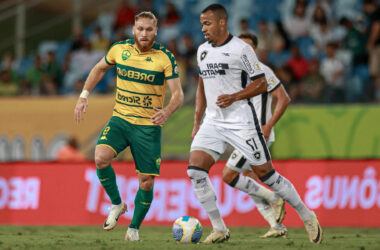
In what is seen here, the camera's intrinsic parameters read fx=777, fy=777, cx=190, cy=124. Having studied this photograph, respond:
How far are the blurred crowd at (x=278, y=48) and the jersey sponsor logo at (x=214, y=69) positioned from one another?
5.10 meters

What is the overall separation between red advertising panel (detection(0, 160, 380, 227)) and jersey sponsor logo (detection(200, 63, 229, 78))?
4.88 meters

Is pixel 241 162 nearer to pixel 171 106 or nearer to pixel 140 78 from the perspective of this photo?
pixel 171 106

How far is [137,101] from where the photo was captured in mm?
8789

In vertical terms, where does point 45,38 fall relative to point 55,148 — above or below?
above

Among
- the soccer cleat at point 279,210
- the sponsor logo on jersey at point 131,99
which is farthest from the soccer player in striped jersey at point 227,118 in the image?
the soccer cleat at point 279,210

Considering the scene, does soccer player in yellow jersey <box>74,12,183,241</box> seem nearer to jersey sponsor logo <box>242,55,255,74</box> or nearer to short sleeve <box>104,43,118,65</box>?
short sleeve <box>104,43,118,65</box>

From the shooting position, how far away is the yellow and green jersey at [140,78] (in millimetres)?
8750

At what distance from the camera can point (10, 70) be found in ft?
63.7

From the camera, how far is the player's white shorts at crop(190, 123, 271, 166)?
8492mm

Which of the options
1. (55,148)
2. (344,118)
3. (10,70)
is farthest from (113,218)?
(10,70)

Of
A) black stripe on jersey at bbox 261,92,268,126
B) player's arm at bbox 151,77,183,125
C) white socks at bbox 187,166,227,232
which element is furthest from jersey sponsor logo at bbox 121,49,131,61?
black stripe on jersey at bbox 261,92,268,126

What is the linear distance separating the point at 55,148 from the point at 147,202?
28.1 ft

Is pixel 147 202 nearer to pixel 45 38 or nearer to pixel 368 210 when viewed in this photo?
pixel 368 210

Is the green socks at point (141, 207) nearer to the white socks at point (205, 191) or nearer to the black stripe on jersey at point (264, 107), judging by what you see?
the white socks at point (205, 191)
